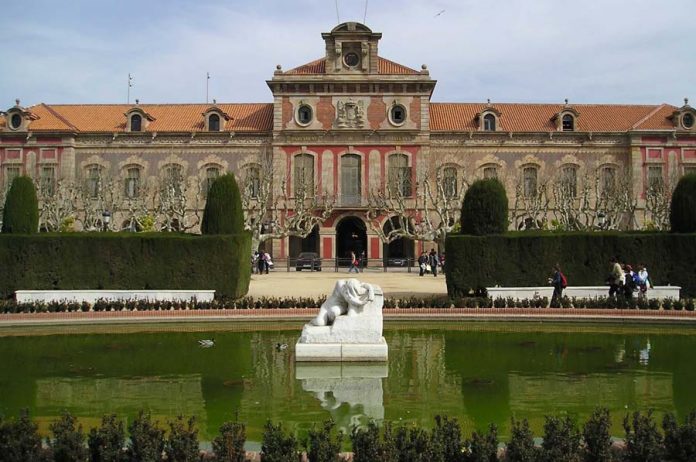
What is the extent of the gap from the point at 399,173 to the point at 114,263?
2478 centimetres

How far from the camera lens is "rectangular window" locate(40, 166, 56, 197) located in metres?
38.8

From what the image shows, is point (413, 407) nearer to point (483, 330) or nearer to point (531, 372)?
point (531, 372)

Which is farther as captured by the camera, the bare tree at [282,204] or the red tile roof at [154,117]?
the red tile roof at [154,117]

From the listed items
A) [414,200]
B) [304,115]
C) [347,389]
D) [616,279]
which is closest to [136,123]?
[304,115]

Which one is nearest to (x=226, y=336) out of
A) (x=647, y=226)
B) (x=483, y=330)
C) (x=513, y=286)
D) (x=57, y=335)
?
(x=57, y=335)

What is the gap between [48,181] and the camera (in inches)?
1638

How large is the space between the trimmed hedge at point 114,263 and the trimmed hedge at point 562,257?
710 centimetres

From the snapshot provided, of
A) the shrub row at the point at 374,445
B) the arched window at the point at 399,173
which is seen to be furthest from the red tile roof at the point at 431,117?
the shrub row at the point at 374,445

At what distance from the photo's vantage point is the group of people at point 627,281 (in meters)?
18.4

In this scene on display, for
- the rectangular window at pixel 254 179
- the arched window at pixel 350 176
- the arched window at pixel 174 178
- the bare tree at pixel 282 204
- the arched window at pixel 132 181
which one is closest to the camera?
the arched window at pixel 174 178

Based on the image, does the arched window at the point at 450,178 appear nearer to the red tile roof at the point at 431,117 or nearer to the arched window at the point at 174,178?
the red tile roof at the point at 431,117

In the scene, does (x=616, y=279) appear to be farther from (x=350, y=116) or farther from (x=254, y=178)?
(x=254, y=178)

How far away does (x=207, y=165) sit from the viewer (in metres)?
44.0

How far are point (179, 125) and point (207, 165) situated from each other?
366 cm
